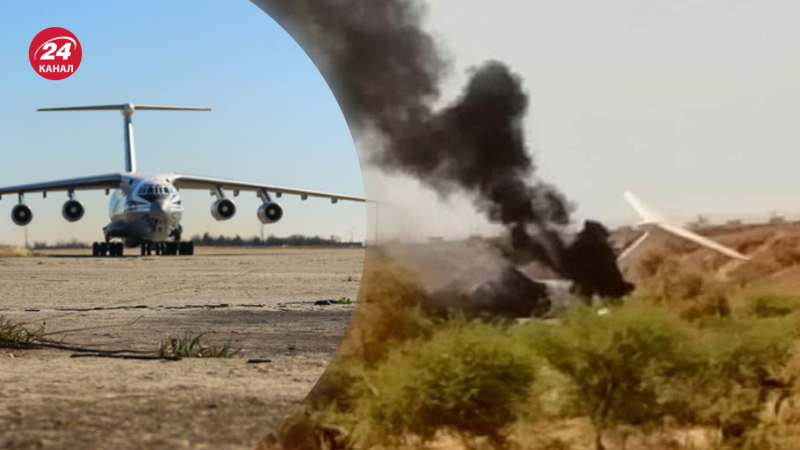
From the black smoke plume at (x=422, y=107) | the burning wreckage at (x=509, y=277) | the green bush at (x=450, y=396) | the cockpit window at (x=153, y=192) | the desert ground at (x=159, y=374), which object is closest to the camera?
the desert ground at (x=159, y=374)

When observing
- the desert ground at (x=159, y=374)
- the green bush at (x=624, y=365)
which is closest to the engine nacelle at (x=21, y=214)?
the desert ground at (x=159, y=374)

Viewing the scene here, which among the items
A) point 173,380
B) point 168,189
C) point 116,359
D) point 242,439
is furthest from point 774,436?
point 168,189

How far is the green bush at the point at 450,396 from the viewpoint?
23.0 ft

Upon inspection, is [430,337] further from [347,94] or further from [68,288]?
[68,288]

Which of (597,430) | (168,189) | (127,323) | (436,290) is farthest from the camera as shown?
(168,189)

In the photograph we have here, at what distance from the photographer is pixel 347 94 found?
784 centimetres

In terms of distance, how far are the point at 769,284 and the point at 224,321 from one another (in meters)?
7.84

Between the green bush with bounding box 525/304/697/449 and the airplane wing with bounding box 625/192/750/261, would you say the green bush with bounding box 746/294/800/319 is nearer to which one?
the airplane wing with bounding box 625/192/750/261

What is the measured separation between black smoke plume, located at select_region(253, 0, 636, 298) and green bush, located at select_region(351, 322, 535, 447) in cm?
136

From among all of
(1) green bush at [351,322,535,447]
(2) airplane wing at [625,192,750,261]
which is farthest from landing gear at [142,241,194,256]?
(2) airplane wing at [625,192,750,261]

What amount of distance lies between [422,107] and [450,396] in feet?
8.52

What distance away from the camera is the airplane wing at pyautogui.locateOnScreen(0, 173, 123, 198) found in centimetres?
4153

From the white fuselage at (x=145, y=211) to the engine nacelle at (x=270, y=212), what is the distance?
343cm

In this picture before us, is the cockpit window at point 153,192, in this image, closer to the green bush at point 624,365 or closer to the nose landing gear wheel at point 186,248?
the nose landing gear wheel at point 186,248
